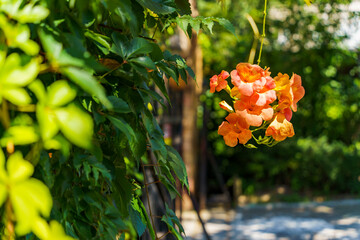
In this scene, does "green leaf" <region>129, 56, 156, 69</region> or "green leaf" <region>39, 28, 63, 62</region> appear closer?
"green leaf" <region>39, 28, 63, 62</region>

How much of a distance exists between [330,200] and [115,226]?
8.32 meters

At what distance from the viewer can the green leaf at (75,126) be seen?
0.44m

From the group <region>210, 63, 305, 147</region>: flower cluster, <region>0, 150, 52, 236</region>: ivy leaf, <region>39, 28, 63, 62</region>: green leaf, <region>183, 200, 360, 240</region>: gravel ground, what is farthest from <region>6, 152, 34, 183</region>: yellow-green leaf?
<region>183, 200, 360, 240</region>: gravel ground

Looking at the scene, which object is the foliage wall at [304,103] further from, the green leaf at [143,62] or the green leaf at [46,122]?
the green leaf at [46,122]

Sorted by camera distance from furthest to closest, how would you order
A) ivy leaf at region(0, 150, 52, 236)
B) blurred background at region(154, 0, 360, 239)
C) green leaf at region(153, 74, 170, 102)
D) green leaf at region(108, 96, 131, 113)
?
blurred background at region(154, 0, 360, 239) < green leaf at region(153, 74, 170, 102) < green leaf at region(108, 96, 131, 113) < ivy leaf at region(0, 150, 52, 236)

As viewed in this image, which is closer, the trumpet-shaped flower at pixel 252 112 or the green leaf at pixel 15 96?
the green leaf at pixel 15 96

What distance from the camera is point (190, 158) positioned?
274 inches

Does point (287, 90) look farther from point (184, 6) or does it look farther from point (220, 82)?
point (184, 6)

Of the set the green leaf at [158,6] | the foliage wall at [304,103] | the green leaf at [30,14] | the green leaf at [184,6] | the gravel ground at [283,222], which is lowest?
the gravel ground at [283,222]

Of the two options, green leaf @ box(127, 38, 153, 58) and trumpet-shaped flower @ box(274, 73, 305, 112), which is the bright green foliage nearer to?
green leaf @ box(127, 38, 153, 58)

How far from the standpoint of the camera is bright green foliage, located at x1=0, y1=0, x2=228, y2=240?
458mm

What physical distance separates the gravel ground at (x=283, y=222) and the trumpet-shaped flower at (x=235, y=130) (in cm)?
436

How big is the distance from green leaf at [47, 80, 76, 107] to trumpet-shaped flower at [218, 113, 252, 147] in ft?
1.75

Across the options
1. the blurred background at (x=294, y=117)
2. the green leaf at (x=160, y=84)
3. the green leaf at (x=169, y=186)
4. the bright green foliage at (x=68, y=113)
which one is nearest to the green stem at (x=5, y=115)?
the bright green foliage at (x=68, y=113)
